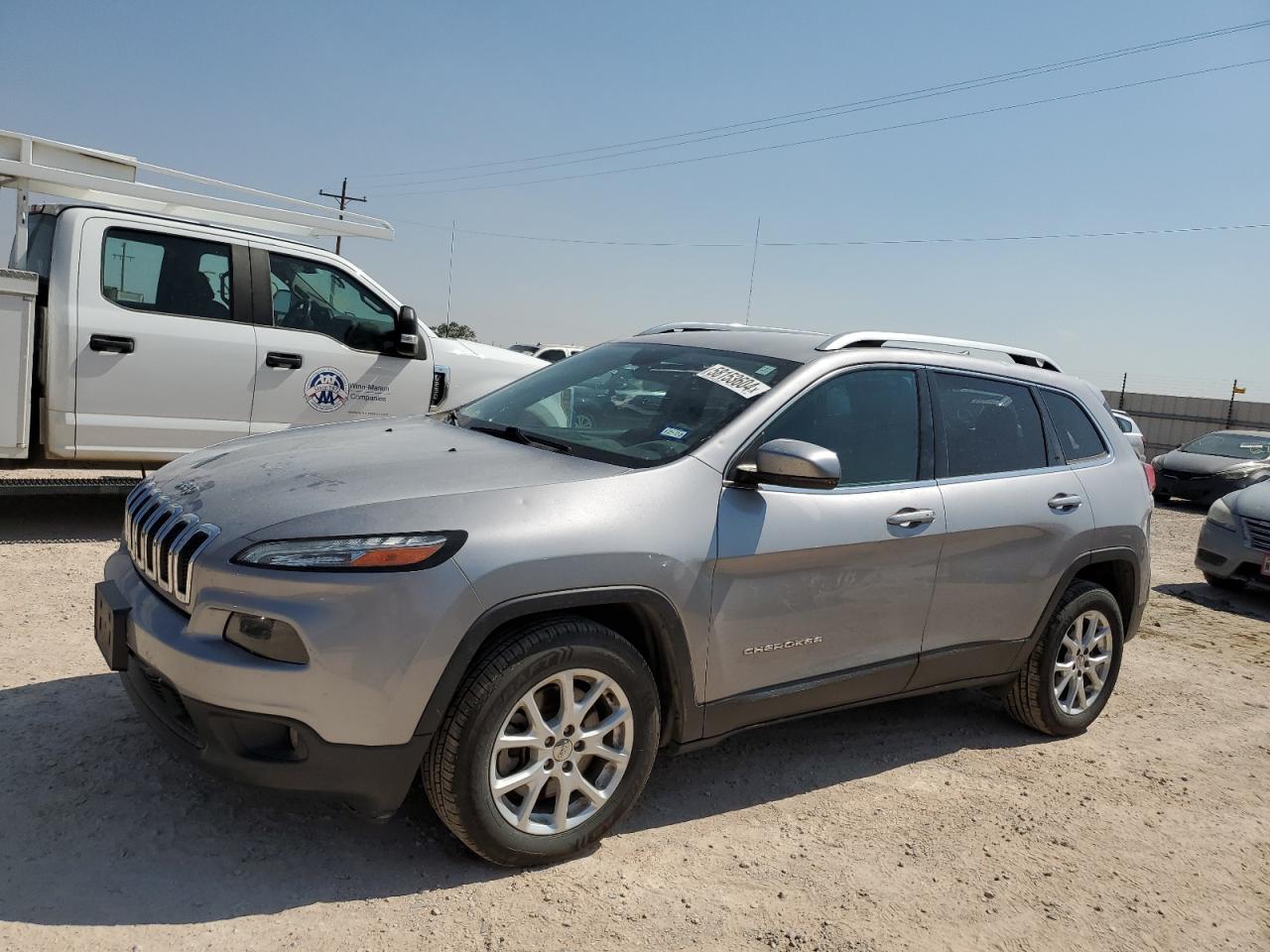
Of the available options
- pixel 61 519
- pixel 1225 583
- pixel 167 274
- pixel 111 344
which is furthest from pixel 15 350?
pixel 1225 583

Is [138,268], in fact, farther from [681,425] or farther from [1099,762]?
[1099,762]

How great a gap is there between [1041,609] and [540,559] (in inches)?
102

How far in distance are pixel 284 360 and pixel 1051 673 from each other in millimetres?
5330

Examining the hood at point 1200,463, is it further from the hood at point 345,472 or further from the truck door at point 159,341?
the hood at point 345,472

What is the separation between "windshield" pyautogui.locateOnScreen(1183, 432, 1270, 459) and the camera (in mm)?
15864

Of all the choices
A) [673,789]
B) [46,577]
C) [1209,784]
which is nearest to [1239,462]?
[1209,784]

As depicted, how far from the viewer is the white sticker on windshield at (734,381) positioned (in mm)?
3639

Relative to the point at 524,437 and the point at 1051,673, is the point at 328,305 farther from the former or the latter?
the point at 1051,673

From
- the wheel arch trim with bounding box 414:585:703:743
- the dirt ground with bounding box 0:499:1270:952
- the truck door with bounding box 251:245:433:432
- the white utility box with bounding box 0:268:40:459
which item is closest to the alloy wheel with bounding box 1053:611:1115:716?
the dirt ground with bounding box 0:499:1270:952

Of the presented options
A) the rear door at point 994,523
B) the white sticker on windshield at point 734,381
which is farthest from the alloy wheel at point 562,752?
the rear door at point 994,523

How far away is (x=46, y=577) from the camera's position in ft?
18.4

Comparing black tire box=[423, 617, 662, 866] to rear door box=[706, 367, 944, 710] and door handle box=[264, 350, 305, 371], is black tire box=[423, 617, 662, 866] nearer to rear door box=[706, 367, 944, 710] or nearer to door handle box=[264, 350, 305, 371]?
rear door box=[706, 367, 944, 710]

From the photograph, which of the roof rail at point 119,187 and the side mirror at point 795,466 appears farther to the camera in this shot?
the roof rail at point 119,187

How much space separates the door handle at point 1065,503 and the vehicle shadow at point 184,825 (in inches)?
52.2
